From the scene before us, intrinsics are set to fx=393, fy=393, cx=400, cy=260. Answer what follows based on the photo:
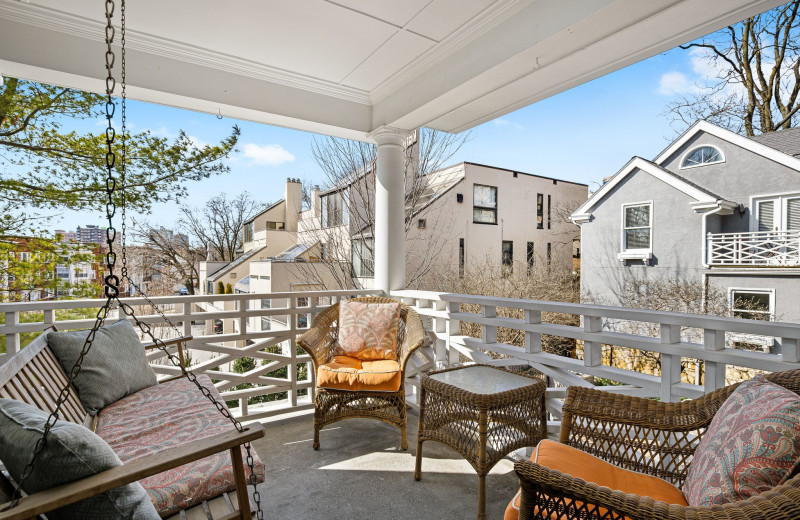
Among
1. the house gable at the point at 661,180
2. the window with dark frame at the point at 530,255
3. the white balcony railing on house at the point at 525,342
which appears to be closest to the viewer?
the white balcony railing on house at the point at 525,342

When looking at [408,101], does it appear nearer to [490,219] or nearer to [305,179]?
[305,179]

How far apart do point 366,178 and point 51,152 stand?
4112 mm

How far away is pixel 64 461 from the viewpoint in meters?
0.81

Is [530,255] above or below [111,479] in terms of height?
above

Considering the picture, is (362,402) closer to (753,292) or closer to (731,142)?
(753,292)

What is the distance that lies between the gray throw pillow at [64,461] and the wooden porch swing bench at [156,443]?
1.2 inches

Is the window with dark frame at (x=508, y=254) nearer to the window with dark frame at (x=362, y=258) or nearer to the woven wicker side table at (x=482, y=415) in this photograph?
the window with dark frame at (x=362, y=258)

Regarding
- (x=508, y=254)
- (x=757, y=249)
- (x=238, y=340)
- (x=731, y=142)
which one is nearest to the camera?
(x=238, y=340)

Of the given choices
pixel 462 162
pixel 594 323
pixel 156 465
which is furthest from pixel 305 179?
pixel 156 465

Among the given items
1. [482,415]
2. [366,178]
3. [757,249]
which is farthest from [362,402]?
[366,178]

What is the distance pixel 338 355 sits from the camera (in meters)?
2.80

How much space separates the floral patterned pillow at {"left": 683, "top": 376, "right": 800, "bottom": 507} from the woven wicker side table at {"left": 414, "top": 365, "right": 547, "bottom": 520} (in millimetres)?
794

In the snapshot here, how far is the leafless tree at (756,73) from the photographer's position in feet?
9.66

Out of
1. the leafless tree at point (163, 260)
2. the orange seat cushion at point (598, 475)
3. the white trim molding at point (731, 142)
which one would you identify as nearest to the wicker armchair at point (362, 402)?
the orange seat cushion at point (598, 475)
